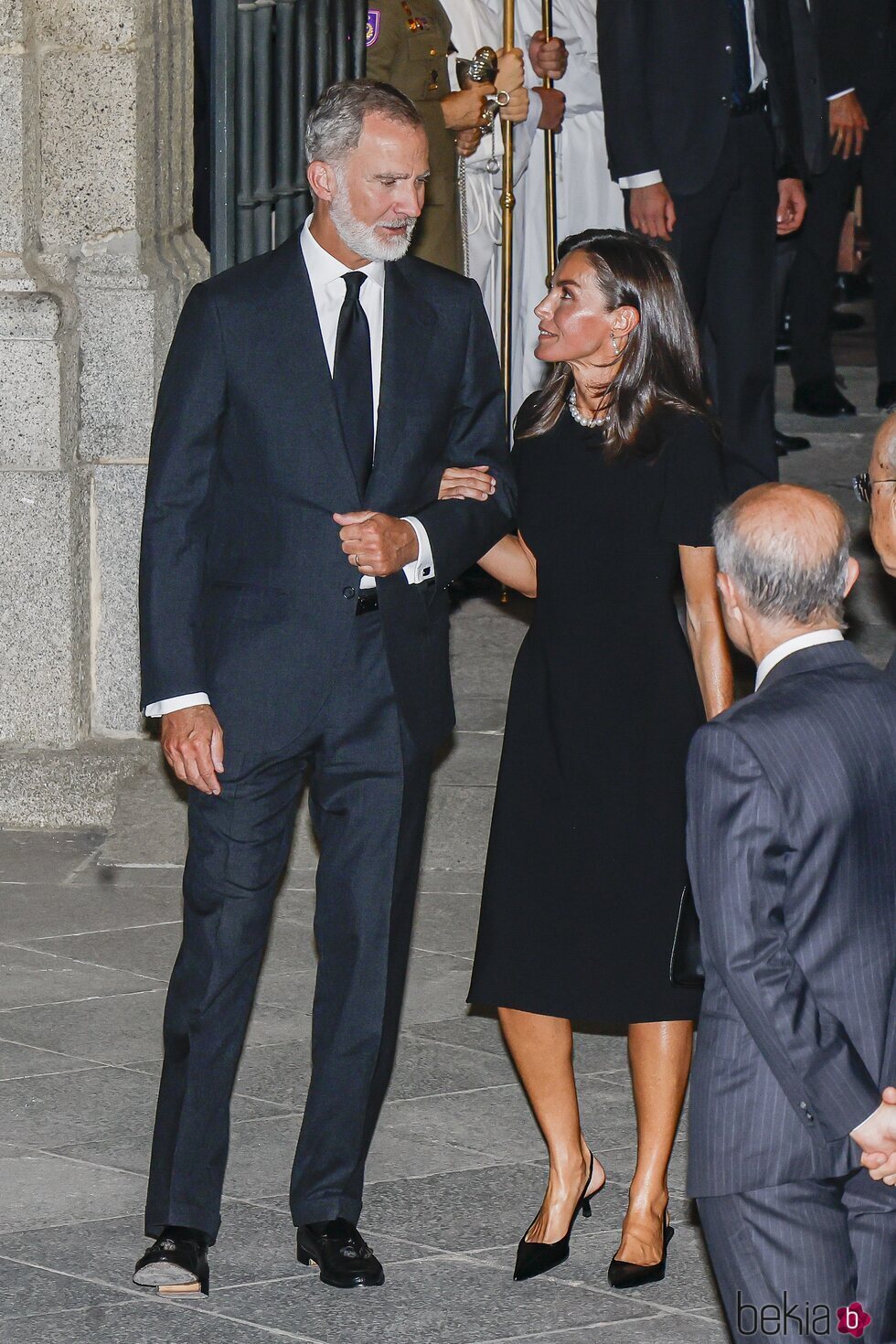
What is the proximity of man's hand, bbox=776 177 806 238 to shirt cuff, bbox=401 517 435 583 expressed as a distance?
479 cm

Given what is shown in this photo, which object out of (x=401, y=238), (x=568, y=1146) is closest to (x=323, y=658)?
(x=401, y=238)

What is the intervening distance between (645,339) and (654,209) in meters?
3.66

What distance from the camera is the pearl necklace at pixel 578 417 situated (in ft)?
14.0

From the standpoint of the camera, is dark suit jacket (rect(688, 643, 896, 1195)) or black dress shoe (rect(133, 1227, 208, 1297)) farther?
black dress shoe (rect(133, 1227, 208, 1297))

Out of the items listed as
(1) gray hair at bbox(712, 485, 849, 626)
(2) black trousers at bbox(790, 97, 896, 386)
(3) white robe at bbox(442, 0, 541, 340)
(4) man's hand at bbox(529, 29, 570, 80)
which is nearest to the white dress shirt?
(1) gray hair at bbox(712, 485, 849, 626)

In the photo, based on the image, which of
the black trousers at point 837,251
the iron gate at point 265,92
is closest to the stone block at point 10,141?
the iron gate at point 265,92

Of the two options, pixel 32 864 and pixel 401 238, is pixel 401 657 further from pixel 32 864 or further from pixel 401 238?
pixel 32 864

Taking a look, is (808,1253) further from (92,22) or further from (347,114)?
(92,22)

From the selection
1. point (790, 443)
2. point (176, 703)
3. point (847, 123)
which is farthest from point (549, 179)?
point (176, 703)

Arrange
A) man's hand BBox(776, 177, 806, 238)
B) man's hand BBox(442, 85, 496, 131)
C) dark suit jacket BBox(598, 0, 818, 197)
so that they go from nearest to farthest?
1. man's hand BBox(442, 85, 496, 131)
2. dark suit jacket BBox(598, 0, 818, 197)
3. man's hand BBox(776, 177, 806, 238)

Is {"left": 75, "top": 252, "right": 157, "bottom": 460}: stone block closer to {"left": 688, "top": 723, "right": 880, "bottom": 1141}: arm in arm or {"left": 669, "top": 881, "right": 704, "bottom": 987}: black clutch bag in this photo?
{"left": 669, "top": 881, "right": 704, "bottom": 987}: black clutch bag

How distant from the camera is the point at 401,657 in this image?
411 cm

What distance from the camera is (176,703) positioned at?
4039mm

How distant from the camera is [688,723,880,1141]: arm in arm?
2824 mm
